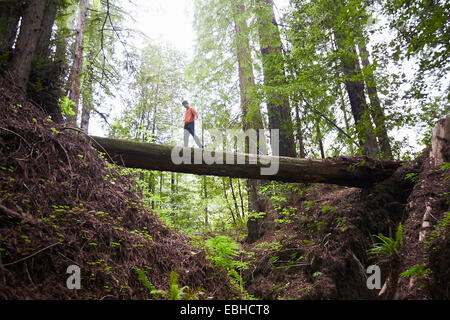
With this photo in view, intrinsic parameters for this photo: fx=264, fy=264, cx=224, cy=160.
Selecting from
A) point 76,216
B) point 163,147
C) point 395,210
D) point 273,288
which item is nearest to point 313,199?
point 395,210

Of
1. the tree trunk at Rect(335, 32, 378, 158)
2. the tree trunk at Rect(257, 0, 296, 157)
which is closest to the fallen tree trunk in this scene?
the tree trunk at Rect(335, 32, 378, 158)

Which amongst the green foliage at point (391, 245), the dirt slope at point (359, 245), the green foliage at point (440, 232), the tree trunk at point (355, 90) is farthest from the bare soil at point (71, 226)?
the tree trunk at point (355, 90)

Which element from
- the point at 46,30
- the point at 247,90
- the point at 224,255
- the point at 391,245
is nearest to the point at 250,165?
the point at 224,255

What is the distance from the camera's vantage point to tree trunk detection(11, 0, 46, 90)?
4547mm

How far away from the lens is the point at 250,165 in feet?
18.4

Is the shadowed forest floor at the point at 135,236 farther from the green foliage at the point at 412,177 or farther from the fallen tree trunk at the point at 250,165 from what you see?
the fallen tree trunk at the point at 250,165

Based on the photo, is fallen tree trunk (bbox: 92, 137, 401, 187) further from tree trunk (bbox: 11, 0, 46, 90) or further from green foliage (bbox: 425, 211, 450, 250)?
green foliage (bbox: 425, 211, 450, 250)

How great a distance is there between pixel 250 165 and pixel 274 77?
3084mm

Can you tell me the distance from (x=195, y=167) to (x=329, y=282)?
3144 mm

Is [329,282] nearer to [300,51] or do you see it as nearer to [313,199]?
[313,199]

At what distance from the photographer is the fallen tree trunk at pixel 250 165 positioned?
520 centimetres

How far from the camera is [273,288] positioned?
4.89 m

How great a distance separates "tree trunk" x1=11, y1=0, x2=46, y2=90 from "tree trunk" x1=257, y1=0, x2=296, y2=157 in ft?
16.5

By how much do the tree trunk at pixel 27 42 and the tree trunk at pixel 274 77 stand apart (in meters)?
5.04
